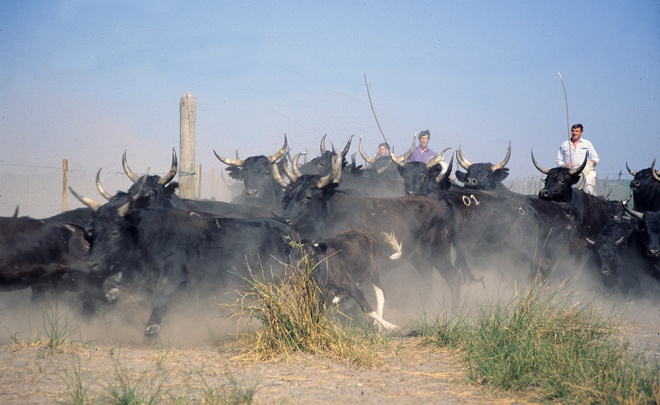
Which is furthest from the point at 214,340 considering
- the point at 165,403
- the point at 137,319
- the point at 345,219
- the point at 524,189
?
the point at 524,189

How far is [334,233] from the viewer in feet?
27.4

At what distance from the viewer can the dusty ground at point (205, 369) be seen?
13.9ft

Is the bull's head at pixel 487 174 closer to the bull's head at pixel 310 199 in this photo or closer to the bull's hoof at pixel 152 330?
the bull's head at pixel 310 199

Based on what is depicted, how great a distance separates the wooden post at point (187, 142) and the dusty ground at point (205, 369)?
4.97m

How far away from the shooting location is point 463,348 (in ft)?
17.5

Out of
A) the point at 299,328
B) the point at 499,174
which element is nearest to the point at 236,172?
the point at 499,174

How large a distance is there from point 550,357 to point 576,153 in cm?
Result: 906

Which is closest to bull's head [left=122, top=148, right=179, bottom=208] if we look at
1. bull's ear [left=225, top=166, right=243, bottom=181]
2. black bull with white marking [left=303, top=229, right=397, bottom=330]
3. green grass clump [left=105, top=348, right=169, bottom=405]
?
bull's ear [left=225, top=166, right=243, bottom=181]

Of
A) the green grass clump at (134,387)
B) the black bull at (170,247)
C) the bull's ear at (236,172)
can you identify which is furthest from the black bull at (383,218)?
the green grass clump at (134,387)

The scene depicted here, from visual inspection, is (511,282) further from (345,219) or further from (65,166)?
(65,166)

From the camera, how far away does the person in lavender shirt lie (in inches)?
585

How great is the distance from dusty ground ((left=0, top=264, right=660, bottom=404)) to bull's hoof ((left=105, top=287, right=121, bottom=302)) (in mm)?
252

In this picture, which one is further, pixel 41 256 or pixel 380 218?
pixel 380 218

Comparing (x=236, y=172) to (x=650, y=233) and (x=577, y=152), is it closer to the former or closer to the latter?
(x=577, y=152)
